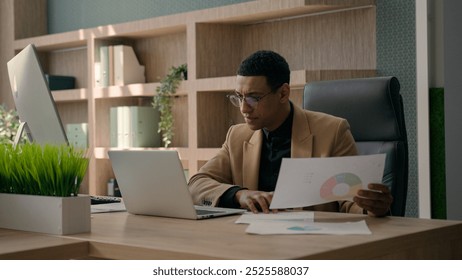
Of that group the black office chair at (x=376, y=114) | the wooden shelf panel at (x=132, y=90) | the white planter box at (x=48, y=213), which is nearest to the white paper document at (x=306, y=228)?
the white planter box at (x=48, y=213)

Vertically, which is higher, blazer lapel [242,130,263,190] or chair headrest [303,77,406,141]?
chair headrest [303,77,406,141]

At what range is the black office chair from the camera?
2572 mm

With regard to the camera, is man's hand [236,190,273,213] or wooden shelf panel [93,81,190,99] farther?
wooden shelf panel [93,81,190,99]

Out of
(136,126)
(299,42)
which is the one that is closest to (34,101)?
(299,42)

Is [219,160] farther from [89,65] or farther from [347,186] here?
[89,65]

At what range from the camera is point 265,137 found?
102 inches

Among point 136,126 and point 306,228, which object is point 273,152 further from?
point 136,126

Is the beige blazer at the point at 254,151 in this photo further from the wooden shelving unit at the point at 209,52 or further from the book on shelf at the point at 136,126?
the book on shelf at the point at 136,126

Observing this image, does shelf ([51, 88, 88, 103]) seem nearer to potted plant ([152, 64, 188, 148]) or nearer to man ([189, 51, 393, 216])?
potted plant ([152, 64, 188, 148])

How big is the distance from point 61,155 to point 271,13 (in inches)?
102

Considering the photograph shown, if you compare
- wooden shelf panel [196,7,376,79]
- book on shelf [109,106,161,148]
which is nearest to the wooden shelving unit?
wooden shelf panel [196,7,376,79]

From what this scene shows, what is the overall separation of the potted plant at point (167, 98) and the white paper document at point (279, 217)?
8.68 ft

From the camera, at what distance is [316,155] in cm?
244
